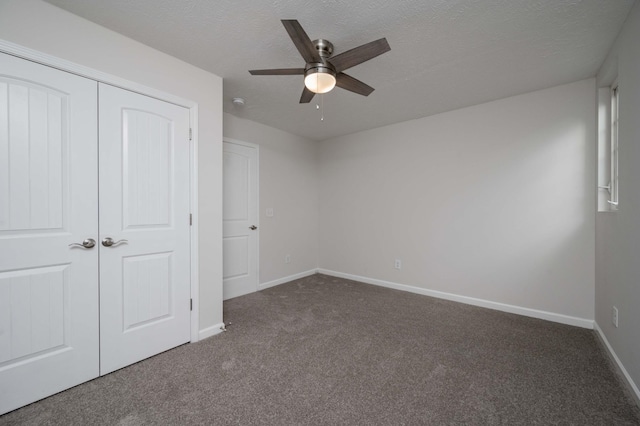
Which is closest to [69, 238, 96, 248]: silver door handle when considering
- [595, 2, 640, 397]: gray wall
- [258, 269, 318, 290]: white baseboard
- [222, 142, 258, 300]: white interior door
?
[222, 142, 258, 300]: white interior door

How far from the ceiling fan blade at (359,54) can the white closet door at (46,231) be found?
1.74 meters

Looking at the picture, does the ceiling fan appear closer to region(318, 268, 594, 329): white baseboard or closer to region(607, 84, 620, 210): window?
region(607, 84, 620, 210): window

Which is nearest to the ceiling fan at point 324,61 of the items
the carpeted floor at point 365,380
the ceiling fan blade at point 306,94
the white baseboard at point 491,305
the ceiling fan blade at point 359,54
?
the ceiling fan blade at point 359,54

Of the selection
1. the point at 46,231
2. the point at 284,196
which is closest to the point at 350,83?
the point at 46,231

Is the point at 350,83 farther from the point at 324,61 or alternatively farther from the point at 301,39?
the point at 301,39

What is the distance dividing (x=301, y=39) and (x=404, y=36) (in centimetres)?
90

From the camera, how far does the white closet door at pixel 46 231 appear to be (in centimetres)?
157

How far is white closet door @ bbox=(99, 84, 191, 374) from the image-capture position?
1.93 m

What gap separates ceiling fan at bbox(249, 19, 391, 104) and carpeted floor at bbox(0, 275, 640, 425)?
2.11 metres

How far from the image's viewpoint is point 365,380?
72.9 inches

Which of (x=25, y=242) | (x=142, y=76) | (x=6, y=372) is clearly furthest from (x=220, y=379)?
(x=142, y=76)

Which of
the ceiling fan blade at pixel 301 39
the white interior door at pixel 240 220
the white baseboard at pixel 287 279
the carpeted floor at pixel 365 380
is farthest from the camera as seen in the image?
the white baseboard at pixel 287 279

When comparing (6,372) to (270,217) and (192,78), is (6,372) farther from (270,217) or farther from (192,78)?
(270,217)

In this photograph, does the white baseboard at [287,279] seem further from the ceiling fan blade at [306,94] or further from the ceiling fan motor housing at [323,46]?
the ceiling fan motor housing at [323,46]
